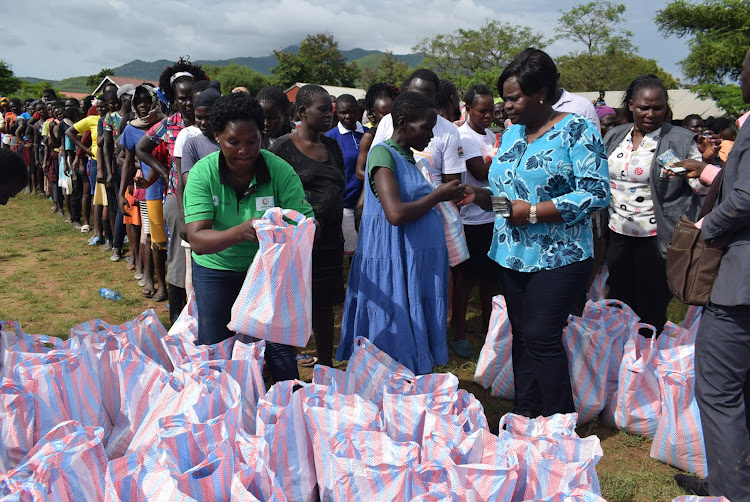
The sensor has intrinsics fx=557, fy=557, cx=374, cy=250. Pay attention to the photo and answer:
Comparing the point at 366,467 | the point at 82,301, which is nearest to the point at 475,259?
the point at 366,467

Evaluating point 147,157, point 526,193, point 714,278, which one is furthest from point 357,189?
point 714,278

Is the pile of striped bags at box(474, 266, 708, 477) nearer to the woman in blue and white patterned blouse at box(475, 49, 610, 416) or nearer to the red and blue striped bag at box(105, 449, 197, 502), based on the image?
the woman in blue and white patterned blouse at box(475, 49, 610, 416)

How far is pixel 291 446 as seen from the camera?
2127 millimetres

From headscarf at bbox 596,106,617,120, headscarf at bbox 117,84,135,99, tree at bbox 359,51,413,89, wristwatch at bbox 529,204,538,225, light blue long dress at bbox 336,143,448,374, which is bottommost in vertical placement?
light blue long dress at bbox 336,143,448,374

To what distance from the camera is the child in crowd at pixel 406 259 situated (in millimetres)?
2893

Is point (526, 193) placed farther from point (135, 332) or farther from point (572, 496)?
point (135, 332)

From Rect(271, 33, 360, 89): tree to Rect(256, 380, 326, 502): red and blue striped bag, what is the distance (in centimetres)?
6908

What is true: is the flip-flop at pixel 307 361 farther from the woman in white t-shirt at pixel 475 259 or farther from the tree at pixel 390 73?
the tree at pixel 390 73

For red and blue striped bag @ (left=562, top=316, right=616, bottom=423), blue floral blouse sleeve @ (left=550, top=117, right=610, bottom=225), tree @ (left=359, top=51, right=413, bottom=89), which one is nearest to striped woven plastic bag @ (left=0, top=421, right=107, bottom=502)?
blue floral blouse sleeve @ (left=550, top=117, right=610, bottom=225)

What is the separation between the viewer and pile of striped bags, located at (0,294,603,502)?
183 cm

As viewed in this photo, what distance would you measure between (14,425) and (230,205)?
1.25 metres

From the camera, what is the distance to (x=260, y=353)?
260cm

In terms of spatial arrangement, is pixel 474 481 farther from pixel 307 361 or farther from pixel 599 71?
pixel 599 71

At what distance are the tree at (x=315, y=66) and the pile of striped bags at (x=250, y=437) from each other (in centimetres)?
6866
